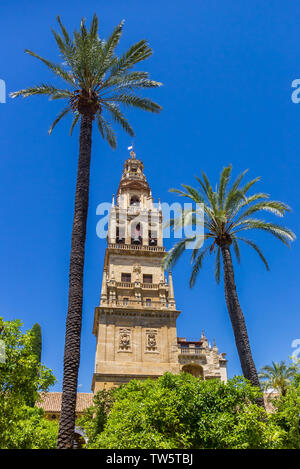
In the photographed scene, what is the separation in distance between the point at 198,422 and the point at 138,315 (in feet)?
67.6

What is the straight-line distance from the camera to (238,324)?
18641 millimetres

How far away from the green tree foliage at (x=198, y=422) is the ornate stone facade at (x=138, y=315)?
1610 centimetres

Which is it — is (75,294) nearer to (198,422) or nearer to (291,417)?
(198,422)

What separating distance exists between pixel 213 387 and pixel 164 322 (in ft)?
63.2

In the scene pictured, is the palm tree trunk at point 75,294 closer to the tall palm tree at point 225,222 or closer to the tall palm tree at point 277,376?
the tall palm tree at point 225,222

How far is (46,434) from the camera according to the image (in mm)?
25328

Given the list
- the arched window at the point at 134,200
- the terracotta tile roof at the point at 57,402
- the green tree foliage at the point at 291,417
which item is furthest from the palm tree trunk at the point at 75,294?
the terracotta tile roof at the point at 57,402

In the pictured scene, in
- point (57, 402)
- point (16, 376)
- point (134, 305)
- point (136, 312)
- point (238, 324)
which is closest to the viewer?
point (16, 376)

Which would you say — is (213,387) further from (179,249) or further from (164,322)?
(164,322)

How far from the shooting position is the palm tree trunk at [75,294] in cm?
1152

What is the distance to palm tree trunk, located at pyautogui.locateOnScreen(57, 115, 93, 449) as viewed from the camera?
11.5 m

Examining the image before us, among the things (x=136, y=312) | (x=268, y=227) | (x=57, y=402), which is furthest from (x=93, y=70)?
(x=57, y=402)

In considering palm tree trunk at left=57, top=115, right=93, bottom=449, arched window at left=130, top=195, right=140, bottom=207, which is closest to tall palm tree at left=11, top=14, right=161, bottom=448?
palm tree trunk at left=57, top=115, right=93, bottom=449
